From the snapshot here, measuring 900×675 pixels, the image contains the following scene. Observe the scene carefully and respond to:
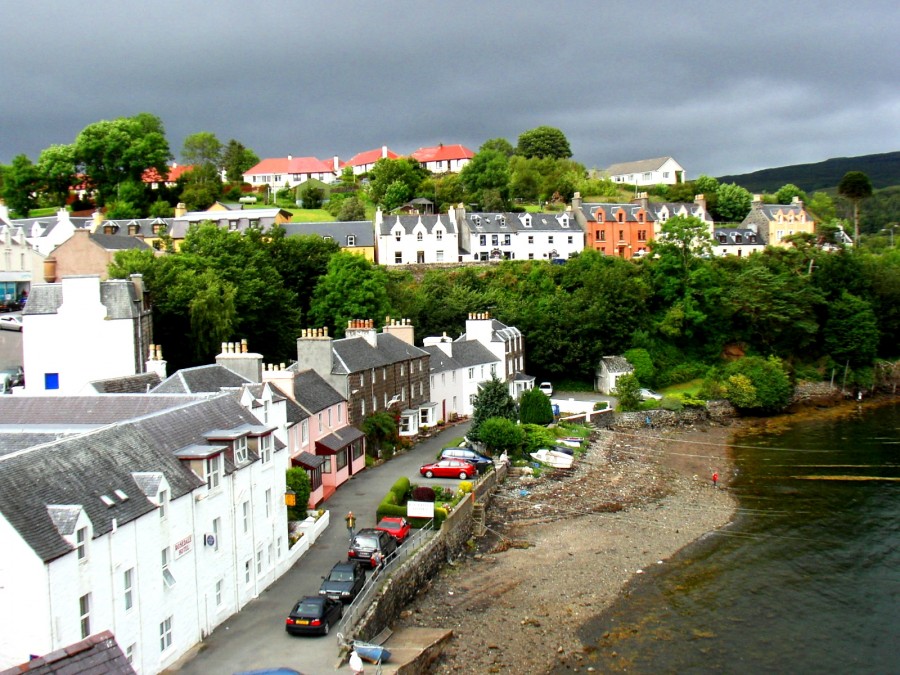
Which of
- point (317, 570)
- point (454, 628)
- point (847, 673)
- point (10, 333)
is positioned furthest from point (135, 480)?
point (10, 333)

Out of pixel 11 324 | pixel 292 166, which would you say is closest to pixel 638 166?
pixel 292 166

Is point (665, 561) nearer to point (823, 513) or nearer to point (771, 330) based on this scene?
point (823, 513)

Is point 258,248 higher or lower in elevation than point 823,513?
higher

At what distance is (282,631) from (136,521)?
5907 mm

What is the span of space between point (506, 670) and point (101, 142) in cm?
8764

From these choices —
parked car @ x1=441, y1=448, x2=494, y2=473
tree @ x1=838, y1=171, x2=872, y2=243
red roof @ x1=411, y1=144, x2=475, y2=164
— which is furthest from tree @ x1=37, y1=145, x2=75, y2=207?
tree @ x1=838, y1=171, x2=872, y2=243

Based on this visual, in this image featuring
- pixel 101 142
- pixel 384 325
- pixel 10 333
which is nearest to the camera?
pixel 10 333

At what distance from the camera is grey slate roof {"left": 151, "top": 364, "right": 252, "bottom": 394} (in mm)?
32125

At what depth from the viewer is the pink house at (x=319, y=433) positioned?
119 ft

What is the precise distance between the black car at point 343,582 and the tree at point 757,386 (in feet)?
149

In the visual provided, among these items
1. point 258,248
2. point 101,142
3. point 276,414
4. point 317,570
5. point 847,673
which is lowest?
point 847,673

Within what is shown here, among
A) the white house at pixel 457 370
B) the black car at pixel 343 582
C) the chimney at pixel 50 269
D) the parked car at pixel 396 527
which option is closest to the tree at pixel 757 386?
the white house at pixel 457 370

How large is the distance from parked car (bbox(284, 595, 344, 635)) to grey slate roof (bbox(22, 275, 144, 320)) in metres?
22.9

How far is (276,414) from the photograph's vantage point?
30.4 meters
